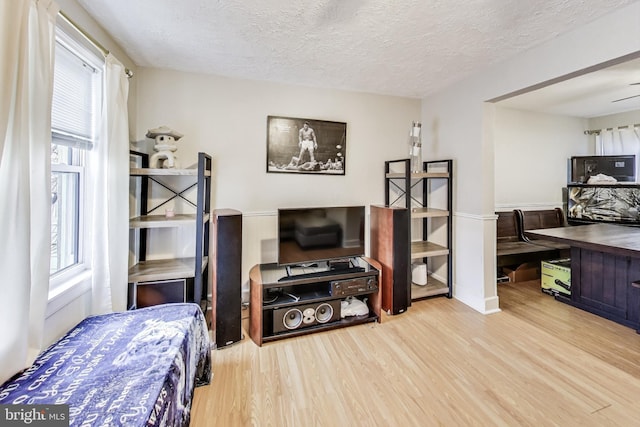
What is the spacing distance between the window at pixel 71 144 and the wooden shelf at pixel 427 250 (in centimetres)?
287

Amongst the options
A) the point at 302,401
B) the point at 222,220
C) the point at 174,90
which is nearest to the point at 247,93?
the point at 174,90

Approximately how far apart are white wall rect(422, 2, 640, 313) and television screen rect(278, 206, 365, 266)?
3.94ft

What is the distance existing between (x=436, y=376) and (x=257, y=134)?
2.62 meters

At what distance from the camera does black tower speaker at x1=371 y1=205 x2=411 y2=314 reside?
2.62m

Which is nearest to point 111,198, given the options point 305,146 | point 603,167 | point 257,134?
point 257,134

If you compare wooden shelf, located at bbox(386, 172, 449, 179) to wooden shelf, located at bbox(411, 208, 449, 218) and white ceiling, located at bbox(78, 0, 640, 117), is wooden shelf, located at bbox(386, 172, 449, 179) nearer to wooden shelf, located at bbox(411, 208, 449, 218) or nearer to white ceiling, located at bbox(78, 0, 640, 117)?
wooden shelf, located at bbox(411, 208, 449, 218)

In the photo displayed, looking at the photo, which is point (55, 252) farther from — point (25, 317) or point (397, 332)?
point (397, 332)

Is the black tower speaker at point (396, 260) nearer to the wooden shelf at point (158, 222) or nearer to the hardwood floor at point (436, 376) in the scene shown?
the hardwood floor at point (436, 376)

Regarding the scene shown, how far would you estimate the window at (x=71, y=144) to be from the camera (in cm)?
158

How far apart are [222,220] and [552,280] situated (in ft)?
12.3

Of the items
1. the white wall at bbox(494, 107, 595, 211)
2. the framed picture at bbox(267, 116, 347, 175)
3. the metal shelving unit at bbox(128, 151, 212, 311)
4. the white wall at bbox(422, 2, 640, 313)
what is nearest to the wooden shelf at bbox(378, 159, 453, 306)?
the white wall at bbox(422, 2, 640, 313)

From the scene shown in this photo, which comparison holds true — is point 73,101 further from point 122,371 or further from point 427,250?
point 427,250

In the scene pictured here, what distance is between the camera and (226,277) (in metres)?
2.10

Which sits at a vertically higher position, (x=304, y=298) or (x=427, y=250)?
(x=427, y=250)
